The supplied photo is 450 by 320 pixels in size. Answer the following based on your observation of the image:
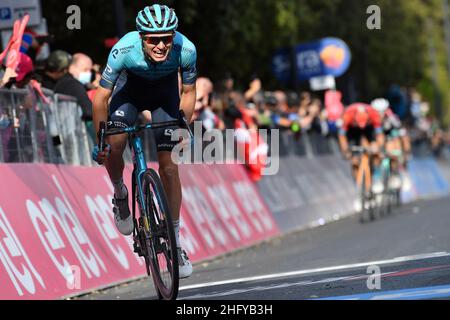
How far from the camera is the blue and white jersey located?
9414 mm

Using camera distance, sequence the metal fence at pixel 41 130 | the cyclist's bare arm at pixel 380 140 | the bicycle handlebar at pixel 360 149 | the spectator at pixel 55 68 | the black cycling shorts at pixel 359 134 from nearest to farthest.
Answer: the metal fence at pixel 41 130 → the spectator at pixel 55 68 → the bicycle handlebar at pixel 360 149 → the black cycling shorts at pixel 359 134 → the cyclist's bare arm at pixel 380 140

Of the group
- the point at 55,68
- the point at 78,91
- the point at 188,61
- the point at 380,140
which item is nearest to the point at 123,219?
the point at 188,61

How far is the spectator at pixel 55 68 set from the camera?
1393cm

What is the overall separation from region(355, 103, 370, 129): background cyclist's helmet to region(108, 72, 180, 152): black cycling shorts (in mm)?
12958

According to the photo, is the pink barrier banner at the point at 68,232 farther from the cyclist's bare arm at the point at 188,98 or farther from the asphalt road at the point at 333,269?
the cyclist's bare arm at the point at 188,98

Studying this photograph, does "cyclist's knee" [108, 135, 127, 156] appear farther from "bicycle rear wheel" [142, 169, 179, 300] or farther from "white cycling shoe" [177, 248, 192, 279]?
"white cycling shoe" [177, 248, 192, 279]

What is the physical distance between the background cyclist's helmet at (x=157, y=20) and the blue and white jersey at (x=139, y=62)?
0.27 meters

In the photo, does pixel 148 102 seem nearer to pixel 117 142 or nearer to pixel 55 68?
pixel 117 142

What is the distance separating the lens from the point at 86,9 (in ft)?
70.1

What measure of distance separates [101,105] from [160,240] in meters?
1.10

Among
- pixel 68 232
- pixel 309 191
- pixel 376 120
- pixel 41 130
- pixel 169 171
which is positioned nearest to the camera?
pixel 169 171

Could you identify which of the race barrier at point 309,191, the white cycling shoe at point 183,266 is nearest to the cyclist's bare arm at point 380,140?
the race barrier at point 309,191

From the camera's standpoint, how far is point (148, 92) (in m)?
9.73

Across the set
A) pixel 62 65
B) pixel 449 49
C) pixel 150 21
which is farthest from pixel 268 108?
pixel 449 49
